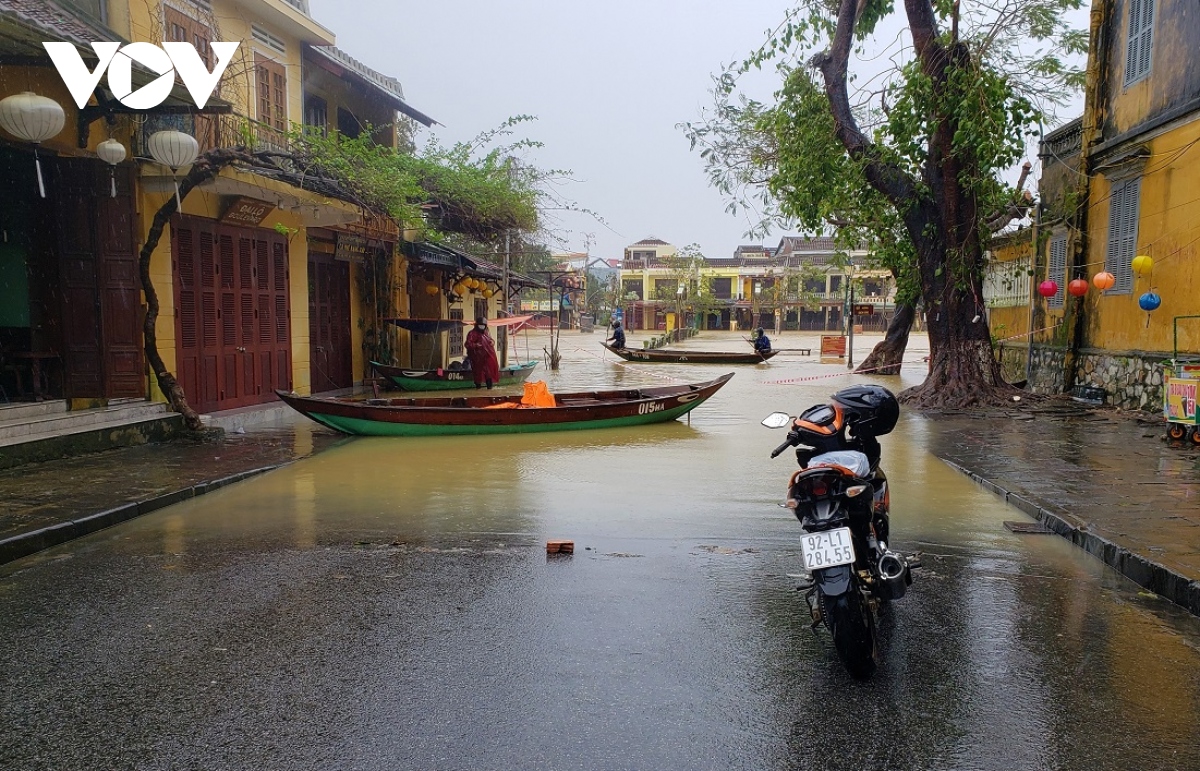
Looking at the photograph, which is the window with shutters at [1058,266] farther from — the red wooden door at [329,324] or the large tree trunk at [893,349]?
the red wooden door at [329,324]

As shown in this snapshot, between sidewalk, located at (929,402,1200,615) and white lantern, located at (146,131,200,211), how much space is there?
32.5ft

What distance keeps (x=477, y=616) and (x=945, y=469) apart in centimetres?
708

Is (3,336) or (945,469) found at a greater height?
(3,336)

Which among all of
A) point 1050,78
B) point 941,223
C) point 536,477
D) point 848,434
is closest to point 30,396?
point 536,477

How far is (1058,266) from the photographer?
17703mm

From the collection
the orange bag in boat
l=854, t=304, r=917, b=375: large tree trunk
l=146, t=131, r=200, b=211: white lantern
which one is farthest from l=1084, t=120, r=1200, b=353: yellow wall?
l=146, t=131, r=200, b=211: white lantern

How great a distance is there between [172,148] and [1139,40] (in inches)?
577

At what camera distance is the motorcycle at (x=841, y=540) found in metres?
3.74

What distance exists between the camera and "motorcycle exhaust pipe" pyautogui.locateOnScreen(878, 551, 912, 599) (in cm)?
411

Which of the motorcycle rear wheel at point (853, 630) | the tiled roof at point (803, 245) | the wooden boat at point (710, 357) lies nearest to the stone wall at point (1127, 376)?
the motorcycle rear wheel at point (853, 630)

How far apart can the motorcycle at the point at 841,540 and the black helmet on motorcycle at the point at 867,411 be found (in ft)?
0.11

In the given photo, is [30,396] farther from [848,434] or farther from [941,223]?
[941,223]

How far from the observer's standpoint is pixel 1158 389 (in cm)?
1295

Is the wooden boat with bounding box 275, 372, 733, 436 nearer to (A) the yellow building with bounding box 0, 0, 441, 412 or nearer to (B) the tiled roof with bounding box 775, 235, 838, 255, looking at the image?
(A) the yellow building with bounding box 0, 0, 441, 412
